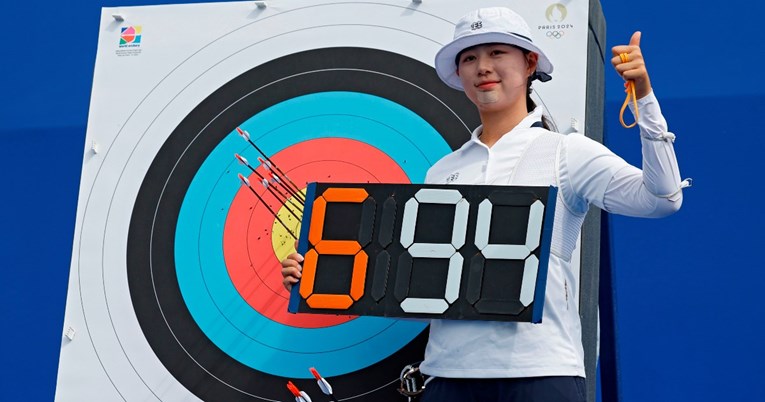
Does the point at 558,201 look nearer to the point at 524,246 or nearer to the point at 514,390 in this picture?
the point at 524,246

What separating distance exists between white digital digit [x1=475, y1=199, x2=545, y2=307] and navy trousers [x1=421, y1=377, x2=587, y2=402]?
11 cm

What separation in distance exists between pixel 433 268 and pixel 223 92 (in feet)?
2.96

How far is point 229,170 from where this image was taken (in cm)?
239

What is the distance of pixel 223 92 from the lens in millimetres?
2463

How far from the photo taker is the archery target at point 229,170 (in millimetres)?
2232

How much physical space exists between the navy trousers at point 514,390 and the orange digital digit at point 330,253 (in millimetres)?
223

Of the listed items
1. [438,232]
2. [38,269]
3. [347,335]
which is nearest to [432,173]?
[438,232]

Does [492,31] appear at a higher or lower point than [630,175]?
higher

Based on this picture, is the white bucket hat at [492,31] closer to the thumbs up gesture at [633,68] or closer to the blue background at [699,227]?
the thumbs up gesture at [633,68]

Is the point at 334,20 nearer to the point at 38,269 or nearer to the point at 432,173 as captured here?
the point at 432,173

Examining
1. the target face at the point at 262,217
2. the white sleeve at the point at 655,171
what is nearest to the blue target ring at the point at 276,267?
the target face at the point at 262,217

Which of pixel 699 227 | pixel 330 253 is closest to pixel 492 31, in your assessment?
pixel 330 253

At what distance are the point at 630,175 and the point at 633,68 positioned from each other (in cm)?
17

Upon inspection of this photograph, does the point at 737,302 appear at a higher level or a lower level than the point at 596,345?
higher
